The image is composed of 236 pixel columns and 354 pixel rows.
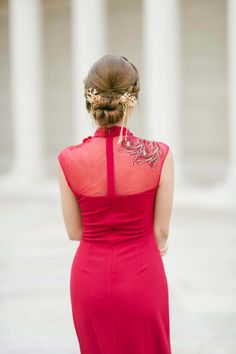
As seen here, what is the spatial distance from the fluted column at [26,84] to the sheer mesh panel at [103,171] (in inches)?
515

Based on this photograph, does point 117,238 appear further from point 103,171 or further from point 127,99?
point 127,99

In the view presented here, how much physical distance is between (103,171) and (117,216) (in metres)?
0.21

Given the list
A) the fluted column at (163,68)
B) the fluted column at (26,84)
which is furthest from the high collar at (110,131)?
the fluted column at (26,84)

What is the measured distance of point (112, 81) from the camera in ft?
8.82

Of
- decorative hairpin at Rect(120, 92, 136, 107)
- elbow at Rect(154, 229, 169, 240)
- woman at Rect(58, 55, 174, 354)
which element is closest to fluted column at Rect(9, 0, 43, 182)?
elbow at Rect(154, 229, 169, 240)

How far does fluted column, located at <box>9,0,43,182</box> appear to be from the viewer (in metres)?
→ 15.6

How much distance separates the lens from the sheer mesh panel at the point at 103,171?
2.74 m

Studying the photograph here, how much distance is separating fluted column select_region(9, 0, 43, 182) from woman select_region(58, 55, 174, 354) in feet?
42.9

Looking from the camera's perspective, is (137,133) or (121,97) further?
(137,133)

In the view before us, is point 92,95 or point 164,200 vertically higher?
point 92,95

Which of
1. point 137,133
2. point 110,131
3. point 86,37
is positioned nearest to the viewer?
point 110,131

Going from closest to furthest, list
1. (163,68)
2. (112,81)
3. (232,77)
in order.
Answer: (112,81), (232,77), (163,68)

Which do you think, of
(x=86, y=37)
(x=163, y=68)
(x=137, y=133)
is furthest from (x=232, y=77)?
(x=137, y=133)

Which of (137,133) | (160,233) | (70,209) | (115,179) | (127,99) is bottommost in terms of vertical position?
(137,133)
